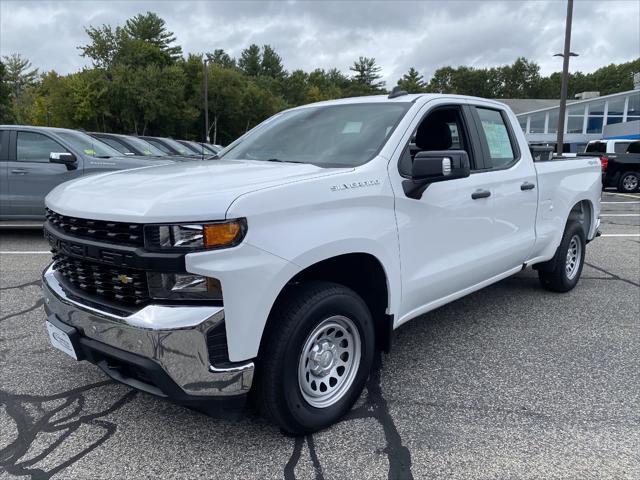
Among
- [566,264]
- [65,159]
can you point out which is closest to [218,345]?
[566,264]

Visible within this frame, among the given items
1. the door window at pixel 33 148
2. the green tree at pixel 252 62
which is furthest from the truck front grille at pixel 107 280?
the green tree at pixel 252 62

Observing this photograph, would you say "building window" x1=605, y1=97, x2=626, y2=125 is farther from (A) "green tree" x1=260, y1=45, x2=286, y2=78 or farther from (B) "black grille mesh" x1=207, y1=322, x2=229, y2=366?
(A) "green tree" x1=260, y1=45, x2=286, y2=78

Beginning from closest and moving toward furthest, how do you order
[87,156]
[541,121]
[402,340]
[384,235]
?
[384,235]
[402,340]
[87,156]
[541,121]

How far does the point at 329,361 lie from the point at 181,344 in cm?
90

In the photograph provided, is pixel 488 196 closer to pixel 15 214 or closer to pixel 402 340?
pixel 402 340

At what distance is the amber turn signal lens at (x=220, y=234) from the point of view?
230 centimetres

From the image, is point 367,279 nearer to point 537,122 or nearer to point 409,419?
point 409,419

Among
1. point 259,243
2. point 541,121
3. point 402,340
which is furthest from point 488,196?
point 541,121

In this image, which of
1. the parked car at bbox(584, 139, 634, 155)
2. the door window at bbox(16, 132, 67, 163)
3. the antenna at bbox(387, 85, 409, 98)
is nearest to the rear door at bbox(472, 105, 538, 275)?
the antenna at bbox(387, 85, 409, 98)

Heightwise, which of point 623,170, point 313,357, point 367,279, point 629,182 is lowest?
point 629,182

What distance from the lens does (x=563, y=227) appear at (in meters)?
5.17

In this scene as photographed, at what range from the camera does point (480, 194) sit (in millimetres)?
3838

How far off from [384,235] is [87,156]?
21.5 feet

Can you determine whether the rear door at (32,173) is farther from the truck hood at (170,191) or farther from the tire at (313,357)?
the tire at (313,357)
